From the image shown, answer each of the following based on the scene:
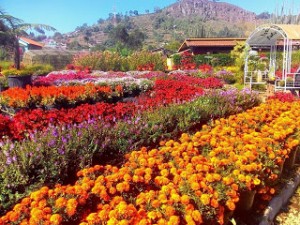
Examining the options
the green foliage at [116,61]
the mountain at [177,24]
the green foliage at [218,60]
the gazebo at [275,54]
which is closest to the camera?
the gazebo at [275,54]

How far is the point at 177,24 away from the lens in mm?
105750

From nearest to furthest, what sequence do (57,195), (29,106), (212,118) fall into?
(57,195) < (212,118) < (29,106)

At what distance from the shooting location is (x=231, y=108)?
7.31m

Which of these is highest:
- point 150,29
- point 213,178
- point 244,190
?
point 150,29

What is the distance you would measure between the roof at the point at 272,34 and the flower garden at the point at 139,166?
288 inches

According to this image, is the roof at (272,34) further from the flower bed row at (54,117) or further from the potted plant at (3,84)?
the potted plant at (3,84)

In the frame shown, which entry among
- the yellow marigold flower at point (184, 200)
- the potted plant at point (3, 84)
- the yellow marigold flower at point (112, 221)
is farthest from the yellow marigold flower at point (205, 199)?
the potted plant at point (3, 84)

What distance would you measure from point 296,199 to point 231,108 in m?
2.77

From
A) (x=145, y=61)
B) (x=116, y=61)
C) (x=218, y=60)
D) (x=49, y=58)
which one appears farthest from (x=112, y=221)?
(x=49, y=58)

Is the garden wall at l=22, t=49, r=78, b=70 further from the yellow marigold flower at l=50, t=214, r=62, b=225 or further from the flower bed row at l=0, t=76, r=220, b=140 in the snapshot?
the yellow marigold flower at l=50, t=214, r=62, b=225

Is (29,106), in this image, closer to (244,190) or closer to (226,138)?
(226,138)

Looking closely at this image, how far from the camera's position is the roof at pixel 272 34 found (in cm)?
1309

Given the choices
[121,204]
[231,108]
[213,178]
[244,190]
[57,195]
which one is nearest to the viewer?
[121,204]

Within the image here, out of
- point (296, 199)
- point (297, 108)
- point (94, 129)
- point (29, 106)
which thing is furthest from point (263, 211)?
point (29, 106)
